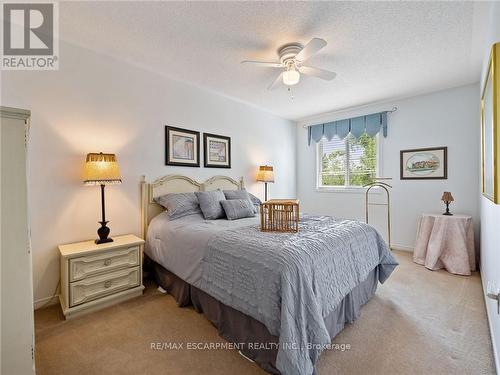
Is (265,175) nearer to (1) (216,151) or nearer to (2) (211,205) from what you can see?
(1) (216,151)

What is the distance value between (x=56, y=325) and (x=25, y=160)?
1.69 meters

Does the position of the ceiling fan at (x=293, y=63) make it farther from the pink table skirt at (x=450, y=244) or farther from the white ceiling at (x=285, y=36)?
the pink table skirt at (x=450, y=244)

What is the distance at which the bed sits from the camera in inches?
52.2

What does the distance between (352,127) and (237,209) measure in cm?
294

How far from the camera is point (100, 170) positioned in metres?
2.25

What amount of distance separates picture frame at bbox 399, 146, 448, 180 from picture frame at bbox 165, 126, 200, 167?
134 inches

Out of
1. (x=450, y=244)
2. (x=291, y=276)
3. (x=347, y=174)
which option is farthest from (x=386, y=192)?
(x=291, y=276)

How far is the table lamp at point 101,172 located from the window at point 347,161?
13.0 feet

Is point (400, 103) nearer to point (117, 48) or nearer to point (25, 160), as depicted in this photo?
point (117, 48)

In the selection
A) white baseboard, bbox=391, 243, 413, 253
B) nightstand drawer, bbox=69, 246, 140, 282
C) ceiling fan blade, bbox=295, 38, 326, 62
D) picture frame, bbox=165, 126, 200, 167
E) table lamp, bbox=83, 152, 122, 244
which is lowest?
white baseboard, bbox=391, 243, 413, 253

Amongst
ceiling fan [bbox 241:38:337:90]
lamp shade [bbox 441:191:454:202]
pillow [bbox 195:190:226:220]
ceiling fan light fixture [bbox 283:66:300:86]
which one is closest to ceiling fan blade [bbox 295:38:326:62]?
ceiling fan [bbox 241:38:337:90]

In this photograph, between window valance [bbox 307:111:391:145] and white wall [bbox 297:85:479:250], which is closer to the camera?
white wall [bbox 297:85:479:250]

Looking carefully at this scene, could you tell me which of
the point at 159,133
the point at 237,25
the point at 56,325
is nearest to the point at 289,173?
the point at 159,133

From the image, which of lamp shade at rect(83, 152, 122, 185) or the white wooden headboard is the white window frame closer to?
the white wooden headboard
